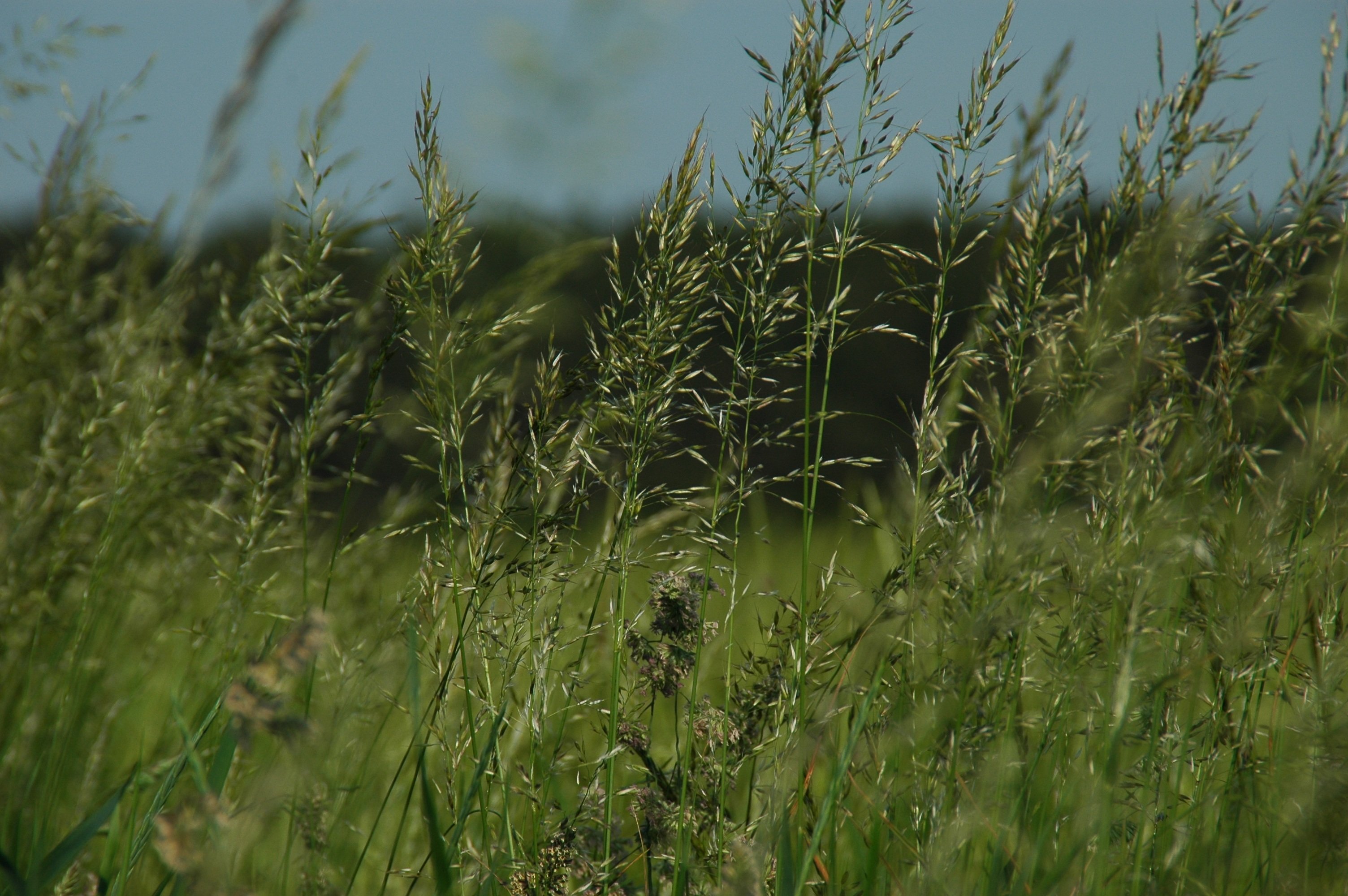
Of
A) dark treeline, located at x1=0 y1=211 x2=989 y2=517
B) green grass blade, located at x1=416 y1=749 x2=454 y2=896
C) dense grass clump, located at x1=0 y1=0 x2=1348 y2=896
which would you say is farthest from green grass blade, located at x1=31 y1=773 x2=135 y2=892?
dark treeline, located at x1=0 y1=211 x2=989 y2=517

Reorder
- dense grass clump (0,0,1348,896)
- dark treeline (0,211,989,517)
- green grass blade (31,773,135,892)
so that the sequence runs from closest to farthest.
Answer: green grass blade (31,773,135,892)
dense grass clump (0,0,1348,896)
dark treeline (0,211,989,517)

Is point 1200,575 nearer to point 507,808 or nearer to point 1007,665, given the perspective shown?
point 1007,665

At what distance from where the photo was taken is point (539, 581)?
1126 mm

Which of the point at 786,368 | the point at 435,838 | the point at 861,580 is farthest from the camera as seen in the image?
the point at 786,368

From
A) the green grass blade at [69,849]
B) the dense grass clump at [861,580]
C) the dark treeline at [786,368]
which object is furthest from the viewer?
the dark treeline at [786,368]

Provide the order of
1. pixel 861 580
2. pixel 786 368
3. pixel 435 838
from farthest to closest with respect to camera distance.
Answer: pixel 786 368 < pixel 861 580 < pixel 435 838

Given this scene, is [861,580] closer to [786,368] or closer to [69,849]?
[69,849]

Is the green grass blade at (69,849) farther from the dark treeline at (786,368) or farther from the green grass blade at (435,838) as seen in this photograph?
the dark treeline at (786,368)

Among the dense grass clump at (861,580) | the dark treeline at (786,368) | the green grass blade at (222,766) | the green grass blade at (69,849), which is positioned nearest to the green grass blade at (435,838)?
the dense grass clump at (861,580)

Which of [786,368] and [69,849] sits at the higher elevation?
[786,368]

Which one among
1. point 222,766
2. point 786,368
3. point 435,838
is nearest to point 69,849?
point 222,766

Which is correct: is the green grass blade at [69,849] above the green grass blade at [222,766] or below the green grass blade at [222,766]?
below

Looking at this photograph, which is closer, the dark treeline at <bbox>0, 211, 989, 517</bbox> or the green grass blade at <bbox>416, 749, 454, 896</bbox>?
the green grass blade at <bbox>416, 749, 454, 896</bbox>

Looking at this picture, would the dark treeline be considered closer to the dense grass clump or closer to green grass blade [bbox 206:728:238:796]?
the dense grass clump
